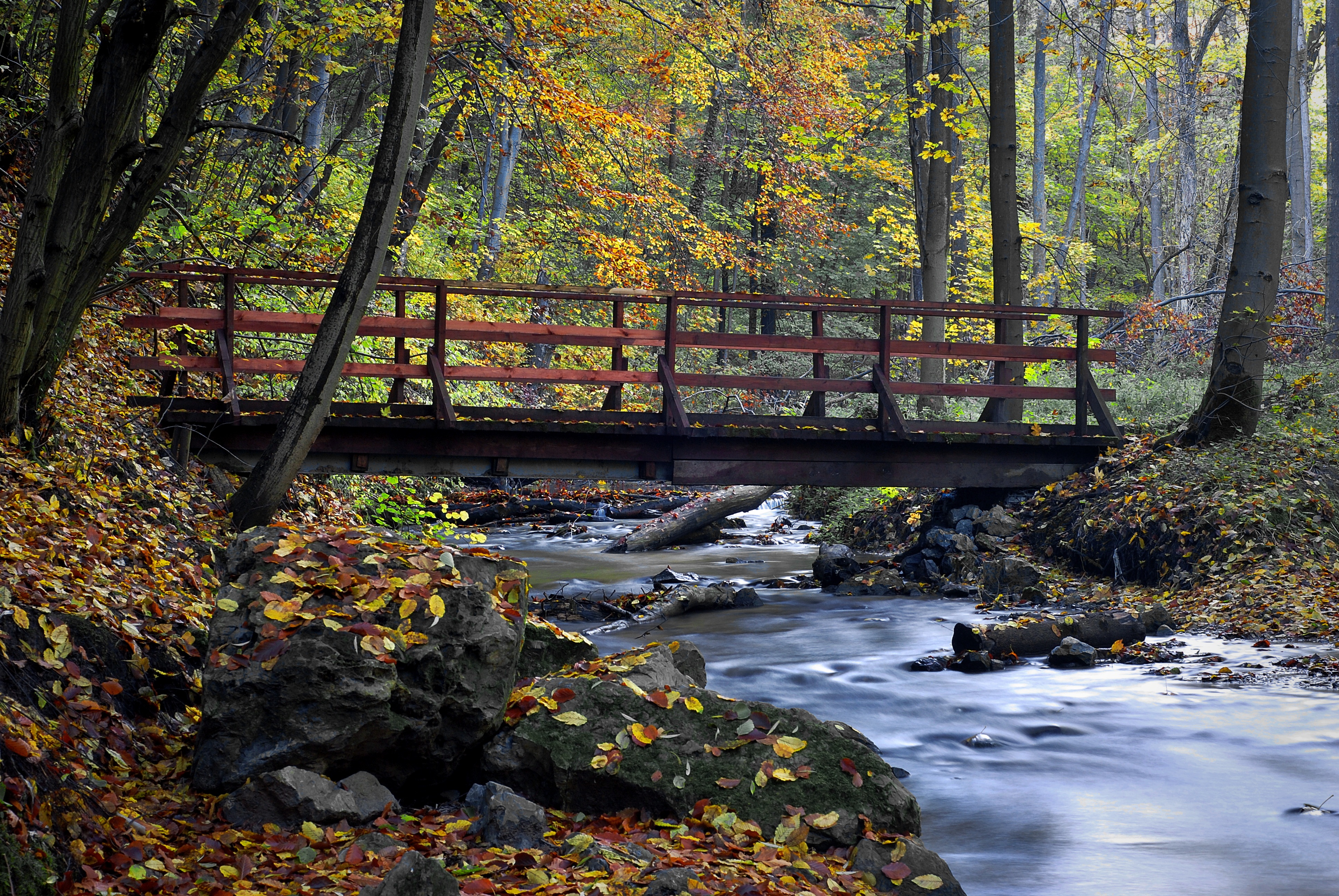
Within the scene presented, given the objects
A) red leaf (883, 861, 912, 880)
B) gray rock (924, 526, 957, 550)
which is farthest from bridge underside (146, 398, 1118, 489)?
red leaf (883, 861, 912, 880)

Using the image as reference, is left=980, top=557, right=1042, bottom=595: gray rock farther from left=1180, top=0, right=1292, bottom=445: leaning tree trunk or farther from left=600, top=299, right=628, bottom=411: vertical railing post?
left=600, top=299, right=628, bottom=411: vertical railing post

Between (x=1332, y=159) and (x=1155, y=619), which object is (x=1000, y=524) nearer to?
(x=1155, y=619)

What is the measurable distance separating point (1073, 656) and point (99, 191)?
26.4ft

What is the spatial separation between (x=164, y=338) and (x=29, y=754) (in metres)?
9.69

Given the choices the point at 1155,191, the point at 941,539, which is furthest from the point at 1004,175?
the point at 1155,191

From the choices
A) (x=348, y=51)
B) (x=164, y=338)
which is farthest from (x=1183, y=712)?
(x=348, y=51)

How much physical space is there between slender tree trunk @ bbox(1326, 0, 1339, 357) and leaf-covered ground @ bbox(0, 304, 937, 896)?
1395cm

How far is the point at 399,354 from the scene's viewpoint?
1113 centimetres

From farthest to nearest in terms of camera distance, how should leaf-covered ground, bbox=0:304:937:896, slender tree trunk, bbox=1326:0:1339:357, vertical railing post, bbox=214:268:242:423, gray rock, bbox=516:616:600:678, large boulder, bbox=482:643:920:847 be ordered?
slender tree trunk, bbox=1326:0:1339:357 → vertical railing post, bbox=214:268:242:423 → gray rock, bbox=516:616:600:678 → large boulder, bbox=482:643:920:847 → leaf-covered ground, bbox=0:304:937:896

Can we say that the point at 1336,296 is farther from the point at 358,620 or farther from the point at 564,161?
the point at 358,620

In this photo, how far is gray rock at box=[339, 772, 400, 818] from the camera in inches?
164

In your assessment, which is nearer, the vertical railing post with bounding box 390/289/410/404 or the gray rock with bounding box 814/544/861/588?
the vertical railing post with bounding box 390/289/410/404

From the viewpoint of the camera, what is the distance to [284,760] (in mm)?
4234

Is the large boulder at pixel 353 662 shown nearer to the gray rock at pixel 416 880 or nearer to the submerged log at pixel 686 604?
the gray rock at pixel 416 880
